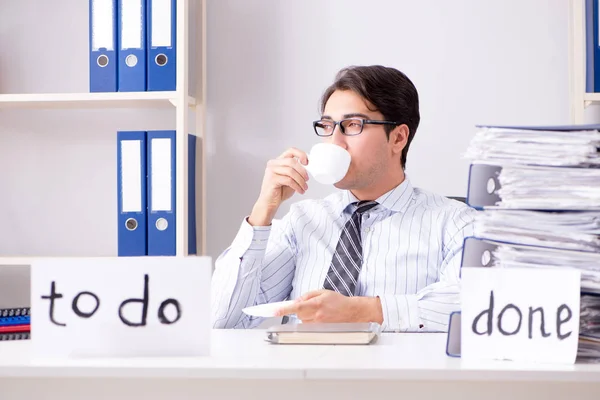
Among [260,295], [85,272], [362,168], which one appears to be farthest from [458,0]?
[85,272]

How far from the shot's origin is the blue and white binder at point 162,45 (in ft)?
7.63

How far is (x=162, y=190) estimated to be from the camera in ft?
7.60

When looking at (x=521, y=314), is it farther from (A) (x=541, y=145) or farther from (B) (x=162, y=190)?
(B) (x=162, y=190)

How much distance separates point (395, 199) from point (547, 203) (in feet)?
3.35

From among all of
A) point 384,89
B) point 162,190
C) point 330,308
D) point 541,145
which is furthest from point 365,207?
point 541,145

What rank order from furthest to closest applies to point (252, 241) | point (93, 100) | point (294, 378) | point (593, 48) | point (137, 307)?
1. point (93, 100)
2. point (593, 48)
3. point (252, 241)
4. point (137, 307)
5. point (294, 378)

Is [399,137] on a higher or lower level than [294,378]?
higher

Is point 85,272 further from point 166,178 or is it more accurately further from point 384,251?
point 166,178

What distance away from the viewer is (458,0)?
2.58 m

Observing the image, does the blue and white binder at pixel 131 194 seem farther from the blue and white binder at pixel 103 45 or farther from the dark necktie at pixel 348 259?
the dark necktie at pixel 348 259

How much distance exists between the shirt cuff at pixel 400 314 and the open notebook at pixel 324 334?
481mm

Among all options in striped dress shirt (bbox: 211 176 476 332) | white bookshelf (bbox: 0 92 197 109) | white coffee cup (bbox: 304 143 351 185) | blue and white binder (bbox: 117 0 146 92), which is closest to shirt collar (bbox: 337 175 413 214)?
striped dress shirt (bbox: 211 176 476 332)

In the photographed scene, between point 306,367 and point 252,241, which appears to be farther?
point 252,241

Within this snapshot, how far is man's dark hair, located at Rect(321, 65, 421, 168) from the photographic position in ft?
6.48
